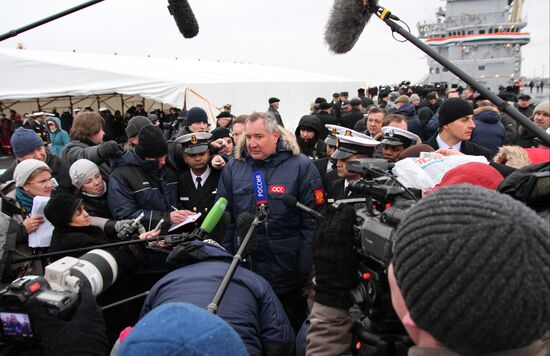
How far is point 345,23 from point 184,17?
3.53 ft

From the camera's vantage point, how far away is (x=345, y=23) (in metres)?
1.82

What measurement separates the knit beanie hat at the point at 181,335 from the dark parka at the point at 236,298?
559 millimetres

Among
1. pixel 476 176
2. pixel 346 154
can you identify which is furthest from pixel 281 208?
pixel 476 176

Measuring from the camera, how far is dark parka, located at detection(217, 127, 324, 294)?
9.23 feet

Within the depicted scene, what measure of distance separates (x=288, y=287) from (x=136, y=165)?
158 cm

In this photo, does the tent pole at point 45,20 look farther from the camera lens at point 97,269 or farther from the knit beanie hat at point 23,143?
the knit beanie hat at point 23,143

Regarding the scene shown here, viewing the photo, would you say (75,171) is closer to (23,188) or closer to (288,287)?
(23,188)

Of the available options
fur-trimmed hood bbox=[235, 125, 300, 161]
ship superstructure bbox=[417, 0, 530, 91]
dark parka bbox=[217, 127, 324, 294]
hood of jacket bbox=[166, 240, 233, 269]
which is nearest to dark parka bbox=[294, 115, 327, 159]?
fur-trimmed hood bbox=[235, 125, 300, 161]

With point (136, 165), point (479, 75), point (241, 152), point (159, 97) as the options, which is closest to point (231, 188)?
point (241, 152)

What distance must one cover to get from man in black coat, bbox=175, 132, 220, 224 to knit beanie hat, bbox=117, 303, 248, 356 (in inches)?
93.7

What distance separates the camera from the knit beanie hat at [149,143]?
3102 millimetres

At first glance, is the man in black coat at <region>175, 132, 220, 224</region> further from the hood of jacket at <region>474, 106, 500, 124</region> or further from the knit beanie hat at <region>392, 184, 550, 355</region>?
the hood of jacket at <region>474, 106, 500, 124</region>

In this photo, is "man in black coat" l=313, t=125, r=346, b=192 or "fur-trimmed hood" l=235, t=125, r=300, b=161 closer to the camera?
"fur-trimmed hood" l=235, t=125, r=300, b=161

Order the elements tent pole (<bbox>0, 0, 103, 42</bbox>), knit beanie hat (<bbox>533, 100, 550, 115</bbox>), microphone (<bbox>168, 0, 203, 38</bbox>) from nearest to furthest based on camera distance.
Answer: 1. tent pole (<bbox>0, 0, 103, 42</bbox>)
2. microphone (<bbox>168, 0, 203, 38</bbox>)
3. knit beanie hat (<bbox>533, 100, 550, 115</bbox>)
